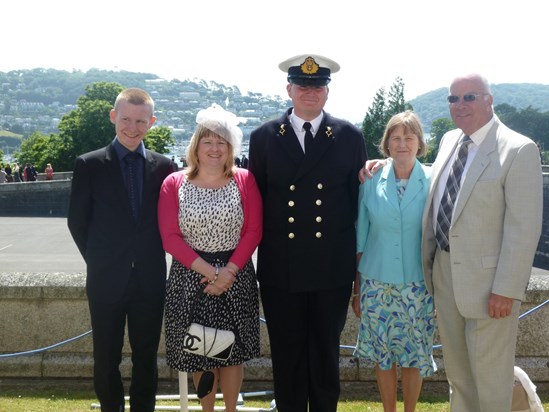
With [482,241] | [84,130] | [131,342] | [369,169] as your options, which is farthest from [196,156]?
[84,130]

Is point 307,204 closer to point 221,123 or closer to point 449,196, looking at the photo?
point 221,123

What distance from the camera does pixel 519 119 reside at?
142 m

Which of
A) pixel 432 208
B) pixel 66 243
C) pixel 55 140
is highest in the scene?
pixel 55 140

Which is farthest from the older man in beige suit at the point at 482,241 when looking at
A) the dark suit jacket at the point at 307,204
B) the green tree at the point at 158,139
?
Answer: the green tree at the point at 158,139

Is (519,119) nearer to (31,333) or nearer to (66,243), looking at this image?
(66,243)

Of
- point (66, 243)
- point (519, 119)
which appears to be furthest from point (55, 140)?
point (519, 119)

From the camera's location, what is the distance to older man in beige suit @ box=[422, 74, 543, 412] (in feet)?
12.6

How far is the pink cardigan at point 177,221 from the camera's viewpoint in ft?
13.9

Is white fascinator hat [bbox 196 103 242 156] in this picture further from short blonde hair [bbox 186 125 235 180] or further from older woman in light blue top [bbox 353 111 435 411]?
older woman in light blue top [bbox 353 111 435 411]

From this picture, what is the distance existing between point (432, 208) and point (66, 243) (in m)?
25.5

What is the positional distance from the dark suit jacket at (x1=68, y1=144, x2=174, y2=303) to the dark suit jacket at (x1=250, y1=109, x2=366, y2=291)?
70cm

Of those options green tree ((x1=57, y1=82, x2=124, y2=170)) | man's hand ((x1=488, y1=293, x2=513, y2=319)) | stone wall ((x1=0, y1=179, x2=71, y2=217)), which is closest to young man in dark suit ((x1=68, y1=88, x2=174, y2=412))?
man's hand ((x1=488, y1=293, x2=513, y2=319))

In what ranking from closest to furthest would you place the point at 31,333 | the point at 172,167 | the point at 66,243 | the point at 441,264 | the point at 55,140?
the point at 441,264 < the point at 172,167 < the point at 31,333 < the point at 66,243 < the point at 55,140

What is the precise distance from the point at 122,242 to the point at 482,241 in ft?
7.06
